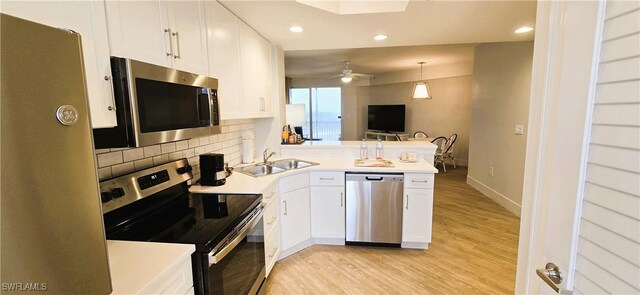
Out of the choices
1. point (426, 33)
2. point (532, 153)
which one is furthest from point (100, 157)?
point (426, 33)

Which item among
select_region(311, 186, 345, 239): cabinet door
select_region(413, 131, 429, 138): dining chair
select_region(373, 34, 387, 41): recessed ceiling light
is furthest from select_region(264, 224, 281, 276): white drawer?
select_region(413, 131, 429, 138): dining chair

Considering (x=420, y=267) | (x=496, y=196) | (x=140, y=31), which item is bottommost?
(x=420, y=267)

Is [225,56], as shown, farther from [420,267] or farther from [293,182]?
[420,267]

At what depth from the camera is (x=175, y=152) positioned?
1.96 m

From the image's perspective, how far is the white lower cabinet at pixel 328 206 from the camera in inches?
110

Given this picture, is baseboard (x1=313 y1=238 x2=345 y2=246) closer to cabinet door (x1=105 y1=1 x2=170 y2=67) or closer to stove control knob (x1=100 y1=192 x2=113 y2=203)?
stove control knob (x1=100 y1=192 x2=113 y2=203)

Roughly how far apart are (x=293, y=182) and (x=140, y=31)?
5.53 feet

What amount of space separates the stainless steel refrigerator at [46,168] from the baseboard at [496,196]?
4.21 metres

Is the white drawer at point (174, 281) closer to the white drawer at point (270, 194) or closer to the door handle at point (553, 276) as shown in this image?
the white drawer at point (270, 194)

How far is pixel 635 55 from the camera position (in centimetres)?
60

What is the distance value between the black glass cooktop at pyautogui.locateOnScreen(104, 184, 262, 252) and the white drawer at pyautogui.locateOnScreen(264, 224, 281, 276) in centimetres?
50

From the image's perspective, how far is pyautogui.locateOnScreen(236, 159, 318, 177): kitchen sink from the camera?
277 centimetres

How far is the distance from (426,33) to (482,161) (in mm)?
2635

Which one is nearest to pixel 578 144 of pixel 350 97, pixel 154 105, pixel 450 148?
pixel 154 105
